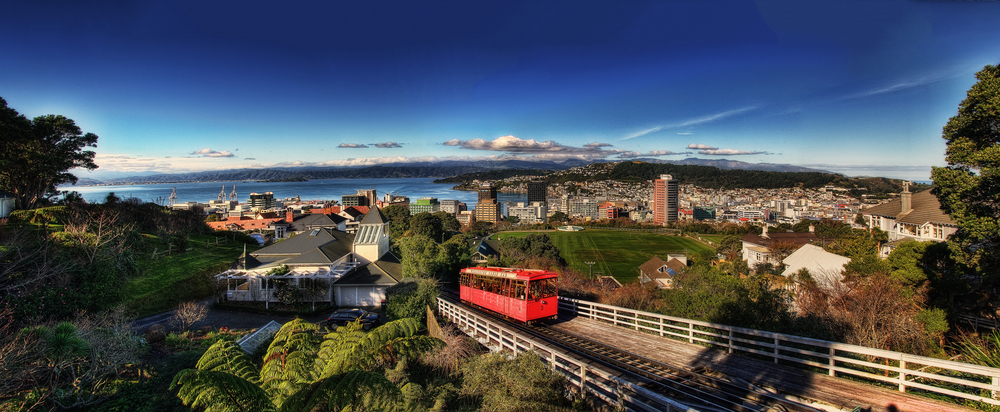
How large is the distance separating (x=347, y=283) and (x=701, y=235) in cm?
9583

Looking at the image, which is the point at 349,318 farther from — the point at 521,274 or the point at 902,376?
the point at 902,376

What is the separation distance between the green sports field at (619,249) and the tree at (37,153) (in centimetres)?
4717

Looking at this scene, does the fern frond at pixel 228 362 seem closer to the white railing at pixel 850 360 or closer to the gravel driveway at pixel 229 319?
the white railing at pixel 850 360

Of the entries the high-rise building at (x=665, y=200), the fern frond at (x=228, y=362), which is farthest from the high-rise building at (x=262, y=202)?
the fern frond at (x=228, y=362)

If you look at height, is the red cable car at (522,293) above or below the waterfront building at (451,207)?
above

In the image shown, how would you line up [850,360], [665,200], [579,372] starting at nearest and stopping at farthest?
[850,360], [579,372], [665,200]

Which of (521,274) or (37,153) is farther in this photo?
(37,153)

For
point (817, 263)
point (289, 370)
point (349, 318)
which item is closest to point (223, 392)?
point (289, 370)

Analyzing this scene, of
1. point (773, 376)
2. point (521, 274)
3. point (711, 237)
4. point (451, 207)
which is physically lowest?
point (711, 237)

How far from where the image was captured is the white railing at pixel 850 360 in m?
4.52

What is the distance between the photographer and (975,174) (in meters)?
8.39

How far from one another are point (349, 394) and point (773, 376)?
6592 mm

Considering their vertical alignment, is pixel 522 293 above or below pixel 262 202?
above

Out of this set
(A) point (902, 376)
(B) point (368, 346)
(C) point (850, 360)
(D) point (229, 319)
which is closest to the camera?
(A) point (902, 376)
